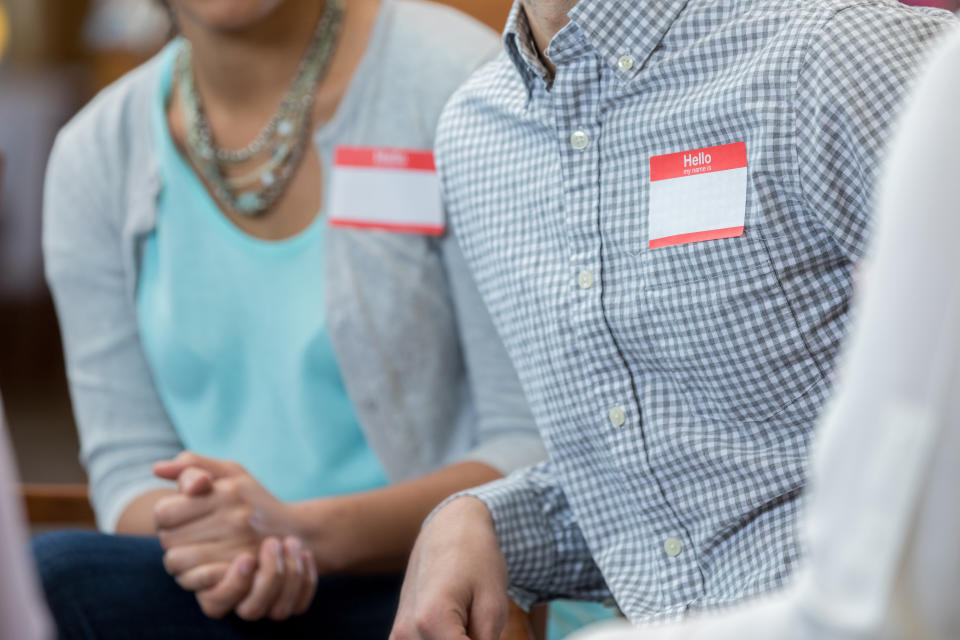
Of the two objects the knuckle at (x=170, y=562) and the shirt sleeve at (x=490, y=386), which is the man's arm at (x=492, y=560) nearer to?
the shirt sleeve at (x=490, y=386)

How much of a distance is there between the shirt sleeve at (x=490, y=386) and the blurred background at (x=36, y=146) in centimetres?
240

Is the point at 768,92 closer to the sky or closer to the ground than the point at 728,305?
closer to the sky

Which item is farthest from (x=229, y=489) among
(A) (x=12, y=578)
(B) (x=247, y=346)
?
(A) (x=12, y=578)

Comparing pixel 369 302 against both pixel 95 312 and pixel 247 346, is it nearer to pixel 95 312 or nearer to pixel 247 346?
pixel 247 346

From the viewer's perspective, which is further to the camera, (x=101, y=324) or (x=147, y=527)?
(x=101, y=324)

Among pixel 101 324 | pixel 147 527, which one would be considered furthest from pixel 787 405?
pixel 101 324

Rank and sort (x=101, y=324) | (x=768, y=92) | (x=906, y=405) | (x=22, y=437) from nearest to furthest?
(x=906, y=405) → (x=768, y=92) → (x=101, y=324) → (x=22, y=437)

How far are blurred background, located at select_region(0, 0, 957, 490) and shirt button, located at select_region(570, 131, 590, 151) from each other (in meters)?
2.70

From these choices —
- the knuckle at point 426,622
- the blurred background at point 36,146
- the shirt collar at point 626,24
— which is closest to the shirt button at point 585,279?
the shirt collar at point 626,24

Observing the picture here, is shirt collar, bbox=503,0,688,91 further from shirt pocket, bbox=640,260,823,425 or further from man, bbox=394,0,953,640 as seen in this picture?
shirt pocket, bbox=640,260,823,425

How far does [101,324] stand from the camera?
1301 mm

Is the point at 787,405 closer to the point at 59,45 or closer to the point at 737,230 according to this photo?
the point at 737,230

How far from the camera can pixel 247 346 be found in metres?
1.22

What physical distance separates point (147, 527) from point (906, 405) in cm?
100
